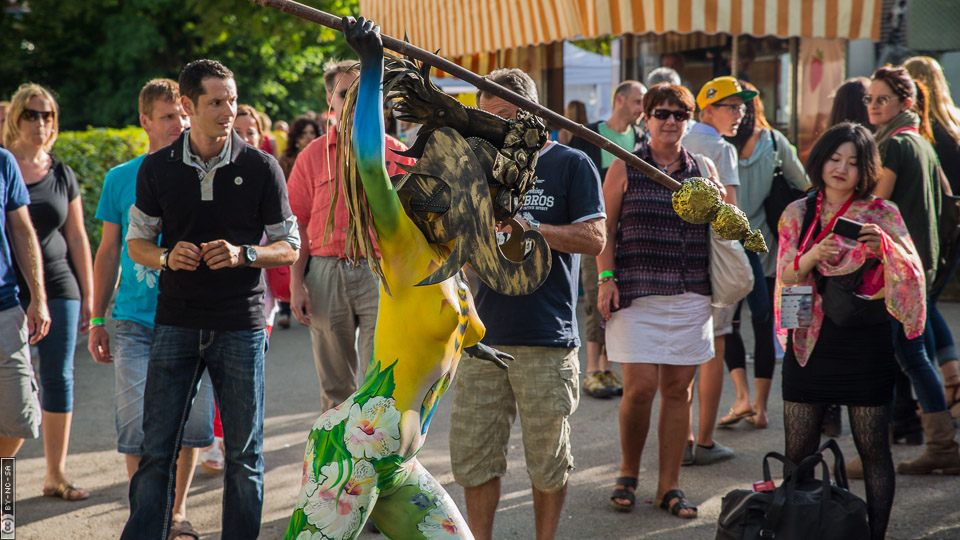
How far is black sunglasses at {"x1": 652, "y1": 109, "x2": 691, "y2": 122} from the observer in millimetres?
4535

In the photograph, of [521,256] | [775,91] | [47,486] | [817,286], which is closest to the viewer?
[521,256]

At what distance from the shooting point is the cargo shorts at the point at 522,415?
3783 millimetres

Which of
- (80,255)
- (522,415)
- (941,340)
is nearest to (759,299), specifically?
(941,340)

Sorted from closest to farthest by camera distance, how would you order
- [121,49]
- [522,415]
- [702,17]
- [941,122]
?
[522,415] < [941,122] < [702,17] < [121,49]

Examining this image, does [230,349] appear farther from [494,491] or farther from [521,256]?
[521,256]

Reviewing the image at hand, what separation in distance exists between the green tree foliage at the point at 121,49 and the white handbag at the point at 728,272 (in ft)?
59.4

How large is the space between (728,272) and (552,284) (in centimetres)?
116

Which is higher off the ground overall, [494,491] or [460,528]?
[460,528]

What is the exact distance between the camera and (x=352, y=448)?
8.20 ft

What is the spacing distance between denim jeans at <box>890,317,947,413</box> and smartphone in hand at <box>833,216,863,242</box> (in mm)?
1077

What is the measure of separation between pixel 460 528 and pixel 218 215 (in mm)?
1727

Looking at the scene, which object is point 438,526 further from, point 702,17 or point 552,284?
point 702,17

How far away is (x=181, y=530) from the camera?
4.27 metres

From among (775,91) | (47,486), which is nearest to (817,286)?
(47,486)
